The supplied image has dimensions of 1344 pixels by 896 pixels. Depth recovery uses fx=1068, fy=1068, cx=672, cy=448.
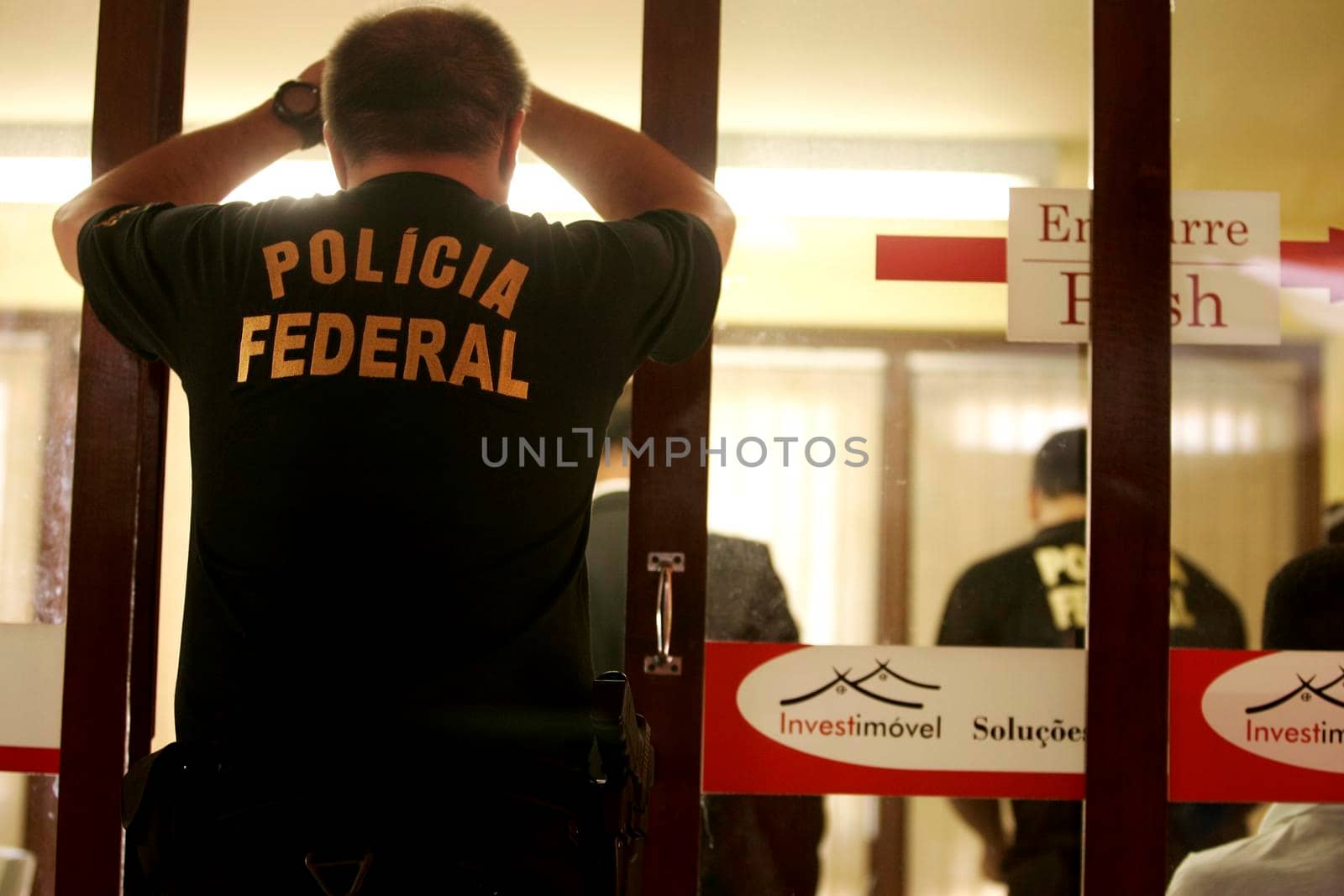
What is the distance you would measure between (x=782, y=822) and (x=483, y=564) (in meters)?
1.06

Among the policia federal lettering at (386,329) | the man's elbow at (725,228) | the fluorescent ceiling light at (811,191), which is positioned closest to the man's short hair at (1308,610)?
the fluorescent ceiling light at (811,191)

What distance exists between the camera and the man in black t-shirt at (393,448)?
1.14 m

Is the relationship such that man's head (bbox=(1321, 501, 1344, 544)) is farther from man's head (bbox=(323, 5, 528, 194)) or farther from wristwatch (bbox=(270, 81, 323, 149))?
wristwatch (bbox=(270, 81, 323, 149))

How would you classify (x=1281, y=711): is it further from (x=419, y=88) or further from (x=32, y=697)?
(x=32, y=697)

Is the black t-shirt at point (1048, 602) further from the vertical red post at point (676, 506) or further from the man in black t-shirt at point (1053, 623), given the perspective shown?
the vertical red post at point (676, 506)

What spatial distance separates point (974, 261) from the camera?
2008 millimetres

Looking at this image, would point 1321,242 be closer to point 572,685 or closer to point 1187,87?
point 1187,87

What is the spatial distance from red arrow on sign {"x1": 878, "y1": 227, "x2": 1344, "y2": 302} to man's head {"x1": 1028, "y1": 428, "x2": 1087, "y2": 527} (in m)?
0.33

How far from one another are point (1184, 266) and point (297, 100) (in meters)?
1.58

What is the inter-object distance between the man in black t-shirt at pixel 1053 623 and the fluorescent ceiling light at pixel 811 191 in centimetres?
50

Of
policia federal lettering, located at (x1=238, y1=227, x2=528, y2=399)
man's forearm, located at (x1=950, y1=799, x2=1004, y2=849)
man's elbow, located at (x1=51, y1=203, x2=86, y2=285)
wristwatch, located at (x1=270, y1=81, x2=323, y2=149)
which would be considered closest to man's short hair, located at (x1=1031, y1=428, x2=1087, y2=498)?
man's forearm, located at (x1=950, y1=799, x2=1004, y2=849)

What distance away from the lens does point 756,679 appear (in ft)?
6.36

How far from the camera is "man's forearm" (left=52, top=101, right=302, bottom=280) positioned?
1467 mm

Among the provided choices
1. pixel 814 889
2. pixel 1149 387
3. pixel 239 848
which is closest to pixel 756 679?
pixel 814 889
